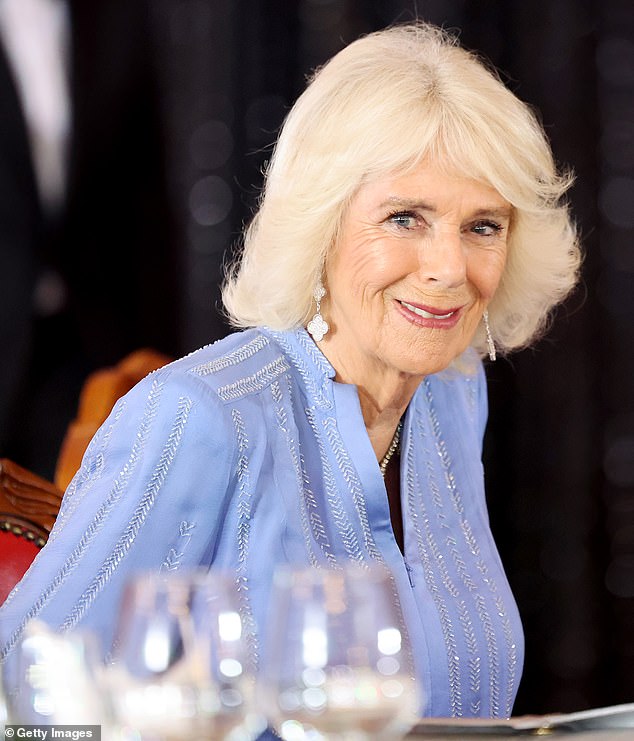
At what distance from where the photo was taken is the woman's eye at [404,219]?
1600mm

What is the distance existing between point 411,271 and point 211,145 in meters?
1.68

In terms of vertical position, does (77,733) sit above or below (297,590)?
below

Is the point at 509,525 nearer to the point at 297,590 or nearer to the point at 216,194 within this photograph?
the point at 216,194

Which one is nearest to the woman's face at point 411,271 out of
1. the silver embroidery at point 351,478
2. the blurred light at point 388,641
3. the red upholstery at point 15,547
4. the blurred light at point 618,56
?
the silver embroidery at point 351,478

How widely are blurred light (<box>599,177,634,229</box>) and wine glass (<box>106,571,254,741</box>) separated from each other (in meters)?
2.48

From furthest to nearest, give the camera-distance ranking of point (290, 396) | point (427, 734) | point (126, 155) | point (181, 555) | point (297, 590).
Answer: point (126, 155), point (290, 396), point (181, 555), point (427, 734), point (297, 590)

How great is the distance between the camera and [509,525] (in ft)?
10.2

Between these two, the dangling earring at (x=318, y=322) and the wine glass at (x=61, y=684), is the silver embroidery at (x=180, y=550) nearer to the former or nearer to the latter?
the dangling earring at (x=318, y=322)

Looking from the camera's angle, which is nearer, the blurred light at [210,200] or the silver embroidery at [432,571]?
the silver embroidery at [432,571]

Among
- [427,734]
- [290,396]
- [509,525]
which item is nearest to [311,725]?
[427,734]

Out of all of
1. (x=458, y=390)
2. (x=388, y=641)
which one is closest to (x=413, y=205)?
(x=458, y=390)

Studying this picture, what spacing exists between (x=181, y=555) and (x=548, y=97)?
6.54 feet

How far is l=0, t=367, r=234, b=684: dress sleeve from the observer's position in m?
1.29
